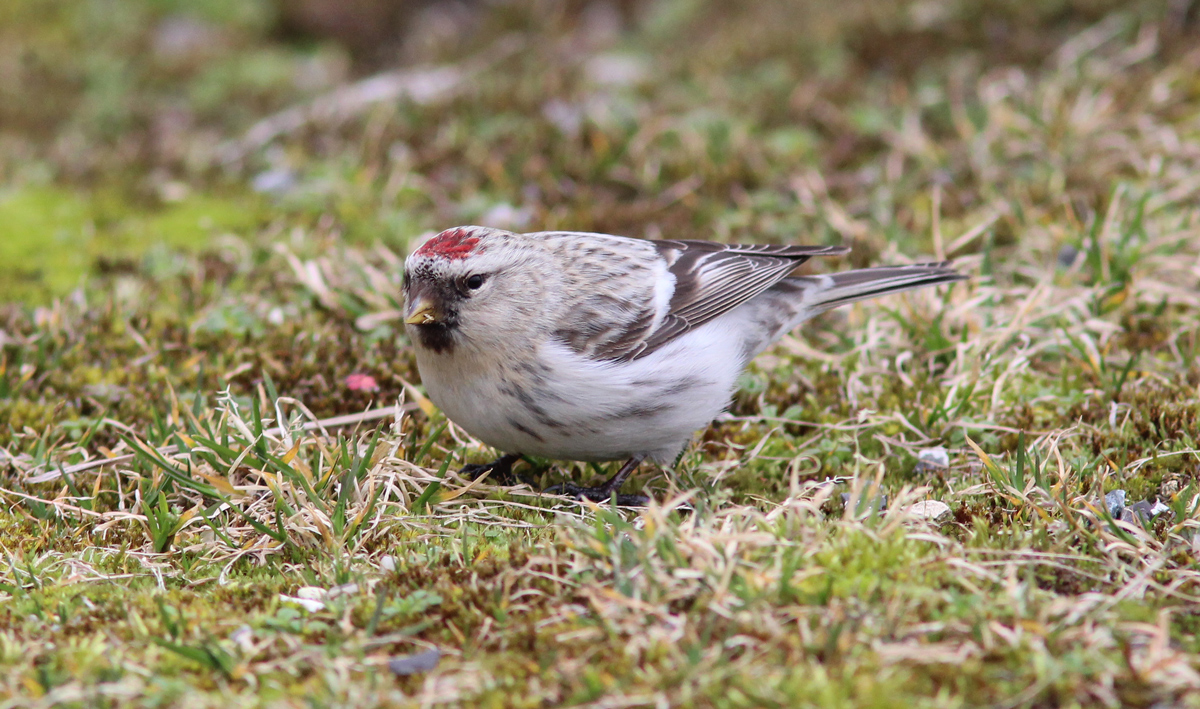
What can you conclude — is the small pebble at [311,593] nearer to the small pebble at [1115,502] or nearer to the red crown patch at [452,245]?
the red crown patch at [452,245]

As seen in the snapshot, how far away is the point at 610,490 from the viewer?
15.4ft

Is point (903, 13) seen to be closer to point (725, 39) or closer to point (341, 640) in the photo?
point (725, 39)

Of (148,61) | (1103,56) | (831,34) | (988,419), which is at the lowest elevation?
(988,419)

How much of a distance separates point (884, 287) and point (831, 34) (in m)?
4.64

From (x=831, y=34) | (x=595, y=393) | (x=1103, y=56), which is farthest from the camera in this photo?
(x=831, y=34)

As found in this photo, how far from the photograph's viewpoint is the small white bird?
4.37m

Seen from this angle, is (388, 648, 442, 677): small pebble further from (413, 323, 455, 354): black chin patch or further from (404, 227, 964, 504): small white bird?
(413, 323, 455, 354): black chin patch

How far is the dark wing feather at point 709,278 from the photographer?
15.6ft

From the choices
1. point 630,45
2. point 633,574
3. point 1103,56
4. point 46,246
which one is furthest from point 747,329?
point 630,45

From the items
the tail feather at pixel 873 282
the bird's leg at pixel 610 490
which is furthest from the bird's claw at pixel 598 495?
the tail feather at pixel 873 282

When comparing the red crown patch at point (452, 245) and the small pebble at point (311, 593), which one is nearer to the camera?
the small pebble at point (311, 593)

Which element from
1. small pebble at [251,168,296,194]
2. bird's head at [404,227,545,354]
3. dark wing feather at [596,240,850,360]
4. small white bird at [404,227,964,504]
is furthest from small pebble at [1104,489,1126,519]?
small pebble at [251,168,296,194]

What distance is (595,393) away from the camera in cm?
437

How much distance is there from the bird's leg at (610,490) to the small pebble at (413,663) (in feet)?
4.51
